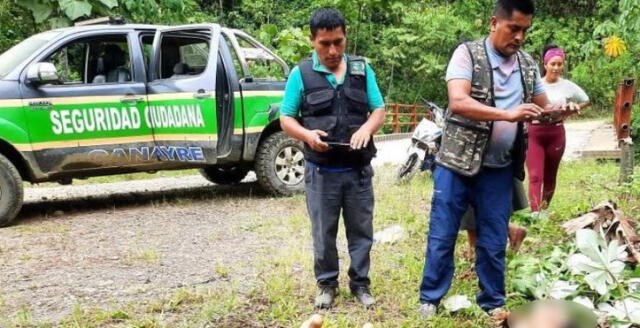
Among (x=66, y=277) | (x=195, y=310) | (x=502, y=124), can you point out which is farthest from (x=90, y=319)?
(x=502, y=124)

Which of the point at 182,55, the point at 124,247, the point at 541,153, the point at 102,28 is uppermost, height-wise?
the point at 102,28

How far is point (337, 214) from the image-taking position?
3191mm

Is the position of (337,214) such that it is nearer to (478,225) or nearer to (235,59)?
(478,225)

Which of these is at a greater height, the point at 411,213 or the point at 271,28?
the point at 271,28

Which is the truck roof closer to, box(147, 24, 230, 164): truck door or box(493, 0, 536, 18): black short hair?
box(147, 24, 230, 164): truck door

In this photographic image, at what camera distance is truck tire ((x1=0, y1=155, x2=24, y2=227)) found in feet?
17.3

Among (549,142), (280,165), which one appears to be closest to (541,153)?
(549,142)

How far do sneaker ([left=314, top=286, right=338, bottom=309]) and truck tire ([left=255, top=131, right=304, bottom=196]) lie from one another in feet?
10.7

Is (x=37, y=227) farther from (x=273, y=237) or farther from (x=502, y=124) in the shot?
(x=502, y=124)

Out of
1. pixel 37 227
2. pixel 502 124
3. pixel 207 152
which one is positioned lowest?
pixel 37 227

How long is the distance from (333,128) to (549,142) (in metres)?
2.57

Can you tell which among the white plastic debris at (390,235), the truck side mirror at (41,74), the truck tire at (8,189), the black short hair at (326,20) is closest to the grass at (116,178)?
the truck tire at (8,189)

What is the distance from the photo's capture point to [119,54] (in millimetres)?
6395

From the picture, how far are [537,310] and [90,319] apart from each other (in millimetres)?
2635
